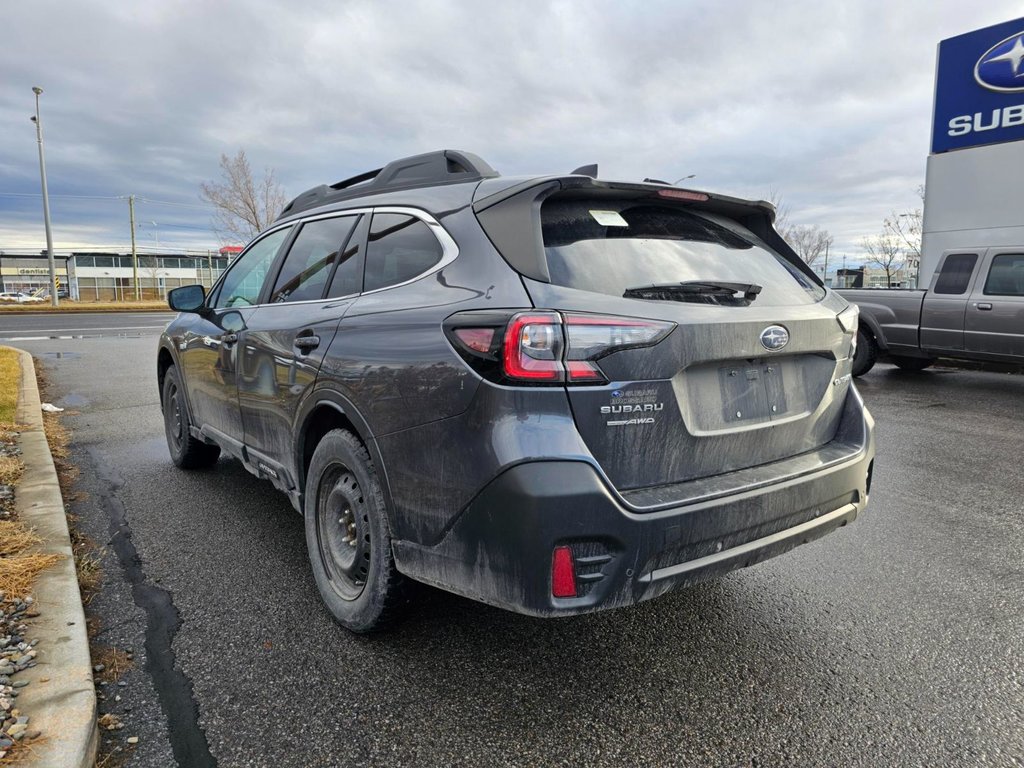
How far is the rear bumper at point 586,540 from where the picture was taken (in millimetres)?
1980

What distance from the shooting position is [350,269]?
3.08 meters

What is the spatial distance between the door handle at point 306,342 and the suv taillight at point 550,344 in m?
1.10

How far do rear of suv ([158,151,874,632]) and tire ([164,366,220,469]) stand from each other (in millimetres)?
2155

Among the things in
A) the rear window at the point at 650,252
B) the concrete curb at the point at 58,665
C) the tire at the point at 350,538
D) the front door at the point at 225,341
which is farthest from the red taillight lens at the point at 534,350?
the front door at the point at 225,341

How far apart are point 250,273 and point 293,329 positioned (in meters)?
1.28

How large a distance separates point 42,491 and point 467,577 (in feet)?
11.2

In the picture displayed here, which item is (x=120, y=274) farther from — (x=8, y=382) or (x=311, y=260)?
(x=311, y=260)

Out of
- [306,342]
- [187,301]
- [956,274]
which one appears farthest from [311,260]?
[956,274]

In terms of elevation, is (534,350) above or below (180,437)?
above

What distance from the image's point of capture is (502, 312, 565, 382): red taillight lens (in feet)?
6.64

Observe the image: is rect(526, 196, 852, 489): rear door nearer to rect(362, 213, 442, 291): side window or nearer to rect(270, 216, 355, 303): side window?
rect(362, 213, 442, 291): side window

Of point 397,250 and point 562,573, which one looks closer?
point 562,573

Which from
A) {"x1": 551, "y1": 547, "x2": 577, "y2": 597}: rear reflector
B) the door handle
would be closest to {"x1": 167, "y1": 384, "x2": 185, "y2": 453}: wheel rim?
the door handle

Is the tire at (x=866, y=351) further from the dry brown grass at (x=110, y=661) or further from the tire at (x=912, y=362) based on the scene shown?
the dry brown grass at (x=110, y=661)
